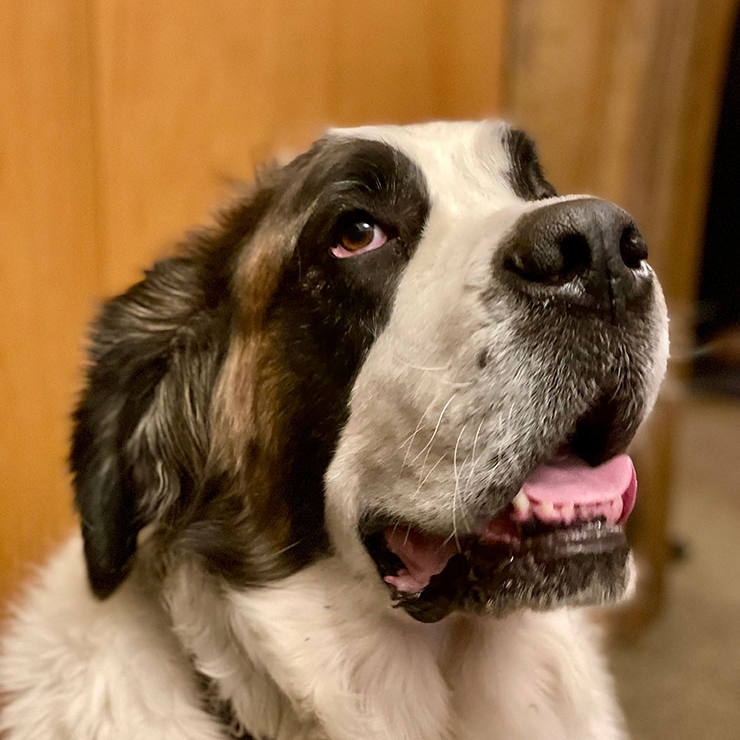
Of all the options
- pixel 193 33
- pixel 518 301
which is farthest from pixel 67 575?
pixel 193 33

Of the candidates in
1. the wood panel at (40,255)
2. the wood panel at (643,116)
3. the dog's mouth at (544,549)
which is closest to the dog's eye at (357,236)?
the dog's mouth at (544,549)

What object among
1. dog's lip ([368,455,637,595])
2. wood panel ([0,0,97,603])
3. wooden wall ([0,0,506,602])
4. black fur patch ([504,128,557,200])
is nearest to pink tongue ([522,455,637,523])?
dog's lip ([368,455,637,595])

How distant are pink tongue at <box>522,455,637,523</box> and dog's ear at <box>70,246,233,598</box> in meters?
0.44

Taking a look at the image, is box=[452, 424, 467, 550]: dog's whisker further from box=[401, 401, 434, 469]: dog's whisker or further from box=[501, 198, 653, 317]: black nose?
box=[501, 198, 653, 317]: black nose

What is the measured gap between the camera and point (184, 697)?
3.17 feet

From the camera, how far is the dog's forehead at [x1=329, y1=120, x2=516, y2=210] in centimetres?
97

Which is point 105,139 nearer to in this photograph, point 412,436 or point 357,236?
point 357,236

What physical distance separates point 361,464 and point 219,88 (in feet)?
3.24

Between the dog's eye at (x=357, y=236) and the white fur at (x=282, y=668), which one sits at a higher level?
the dog's eye at (x=357, y=236)

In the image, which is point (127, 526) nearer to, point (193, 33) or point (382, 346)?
point (382, 346)

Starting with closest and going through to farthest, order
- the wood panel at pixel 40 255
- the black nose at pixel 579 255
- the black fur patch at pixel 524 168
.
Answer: the black nose at pixel 579 255 → the black fur patch at pixel 524 168 → the wood panel at pixel 40 255

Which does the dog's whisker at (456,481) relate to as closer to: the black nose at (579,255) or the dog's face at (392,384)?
the dog's face at (392,384)

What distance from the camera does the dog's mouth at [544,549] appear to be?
805mm

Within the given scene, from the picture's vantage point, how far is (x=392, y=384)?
2.93ft
